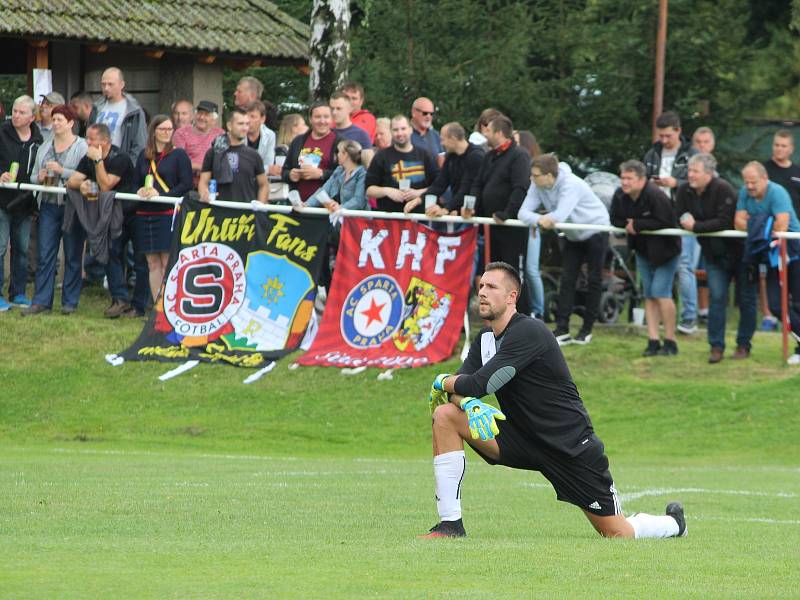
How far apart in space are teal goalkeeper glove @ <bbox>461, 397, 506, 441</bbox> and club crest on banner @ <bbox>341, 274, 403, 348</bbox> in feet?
30.3

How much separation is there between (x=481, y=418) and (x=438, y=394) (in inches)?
21.1

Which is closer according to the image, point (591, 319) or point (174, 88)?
point (591, 319)

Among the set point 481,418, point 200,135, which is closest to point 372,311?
point 200,135

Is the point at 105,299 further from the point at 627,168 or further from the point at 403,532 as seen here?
the point at 403,532

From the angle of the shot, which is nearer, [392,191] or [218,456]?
[218,456]

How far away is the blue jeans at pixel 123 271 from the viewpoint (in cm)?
1998

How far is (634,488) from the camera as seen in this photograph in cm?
1340

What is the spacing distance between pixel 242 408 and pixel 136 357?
5.77 ft

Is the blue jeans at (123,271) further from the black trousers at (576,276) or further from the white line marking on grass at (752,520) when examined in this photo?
the white line marking on grass at (752,520)

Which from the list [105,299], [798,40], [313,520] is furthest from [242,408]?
[798,40]

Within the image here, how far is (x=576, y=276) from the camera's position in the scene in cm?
1892

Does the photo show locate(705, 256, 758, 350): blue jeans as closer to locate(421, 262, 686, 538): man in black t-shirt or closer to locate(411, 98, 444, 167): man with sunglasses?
locate(411, 98, 444, 167): man with sunglasses

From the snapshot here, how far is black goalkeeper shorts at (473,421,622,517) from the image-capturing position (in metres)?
9.67

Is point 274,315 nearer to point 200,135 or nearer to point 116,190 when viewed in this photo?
point 116,190
